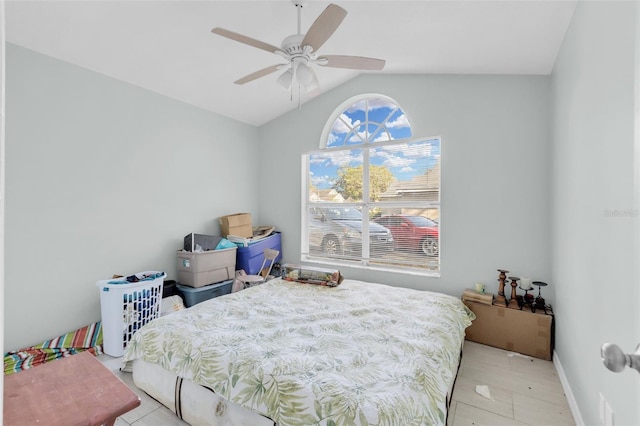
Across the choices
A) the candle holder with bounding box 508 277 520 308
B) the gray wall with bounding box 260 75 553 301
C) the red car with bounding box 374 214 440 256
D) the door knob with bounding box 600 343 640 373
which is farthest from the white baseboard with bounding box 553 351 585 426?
the door knob with bounding box 600 343 640 373

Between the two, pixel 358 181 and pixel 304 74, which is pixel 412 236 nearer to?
pixel 358 181

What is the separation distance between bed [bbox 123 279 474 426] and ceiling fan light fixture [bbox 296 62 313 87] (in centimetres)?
173

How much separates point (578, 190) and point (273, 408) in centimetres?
213

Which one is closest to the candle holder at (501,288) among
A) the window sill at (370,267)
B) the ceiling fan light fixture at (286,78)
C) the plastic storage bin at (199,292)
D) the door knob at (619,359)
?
the window sill at (370,267)

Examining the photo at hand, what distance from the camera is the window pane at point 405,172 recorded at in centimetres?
334

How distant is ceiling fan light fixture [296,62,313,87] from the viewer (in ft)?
6.76

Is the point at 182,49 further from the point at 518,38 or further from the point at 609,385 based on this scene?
the point at 609,385

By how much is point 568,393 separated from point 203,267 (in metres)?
3.23

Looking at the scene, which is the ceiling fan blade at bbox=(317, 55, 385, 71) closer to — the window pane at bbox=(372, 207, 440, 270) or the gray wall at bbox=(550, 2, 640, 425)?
the gray wall at bbox=(550, 2, 640, 425)

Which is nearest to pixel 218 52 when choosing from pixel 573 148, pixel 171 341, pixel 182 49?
pixel 182 49

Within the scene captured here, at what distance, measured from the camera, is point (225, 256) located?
3.41 m

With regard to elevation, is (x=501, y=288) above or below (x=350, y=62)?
below

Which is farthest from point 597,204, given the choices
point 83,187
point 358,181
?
point 83,187

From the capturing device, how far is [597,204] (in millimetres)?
1508
